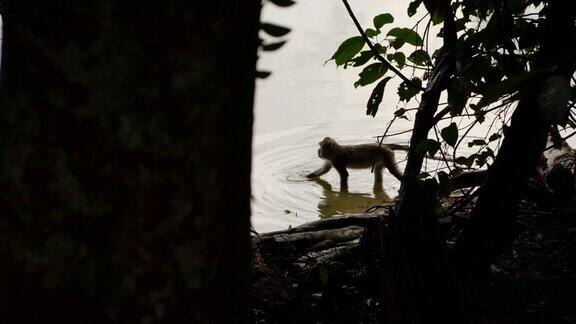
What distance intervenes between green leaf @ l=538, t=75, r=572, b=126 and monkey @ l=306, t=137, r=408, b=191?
763 centimetres

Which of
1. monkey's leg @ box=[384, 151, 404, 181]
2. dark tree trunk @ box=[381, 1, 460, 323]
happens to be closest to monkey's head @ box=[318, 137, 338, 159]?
monkey's leg @ box=[384, 151, 404, 181]

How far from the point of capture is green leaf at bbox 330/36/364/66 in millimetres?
2498

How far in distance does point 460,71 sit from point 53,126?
1956mm

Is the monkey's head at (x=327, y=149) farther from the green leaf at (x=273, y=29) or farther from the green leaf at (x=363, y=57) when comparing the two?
the green leaf at (x=273, y=29)

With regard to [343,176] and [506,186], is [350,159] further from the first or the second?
[506,186]

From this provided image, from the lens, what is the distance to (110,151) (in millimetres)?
756

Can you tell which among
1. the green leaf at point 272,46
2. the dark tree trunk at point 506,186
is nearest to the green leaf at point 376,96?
the dark tree trunk at point 506,186

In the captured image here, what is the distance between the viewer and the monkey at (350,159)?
895cm

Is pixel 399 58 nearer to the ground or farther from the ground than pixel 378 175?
farther from the ground

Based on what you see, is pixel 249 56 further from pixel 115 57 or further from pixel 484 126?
pixel 484 126

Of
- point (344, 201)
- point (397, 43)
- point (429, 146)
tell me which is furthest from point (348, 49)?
point (344, 201)

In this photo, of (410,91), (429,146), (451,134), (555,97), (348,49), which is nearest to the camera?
(555,97)

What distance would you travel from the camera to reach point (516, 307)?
1888 mm

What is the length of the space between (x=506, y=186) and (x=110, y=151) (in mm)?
2075
